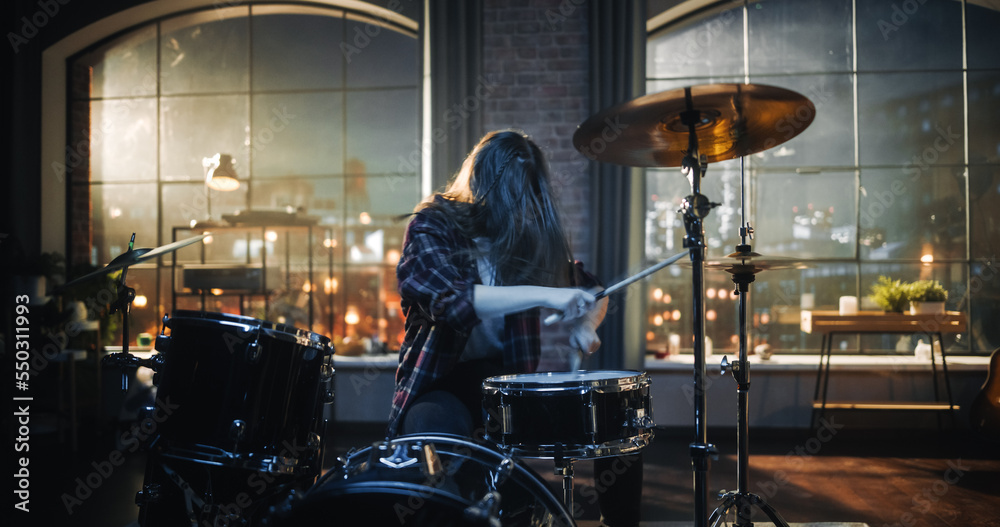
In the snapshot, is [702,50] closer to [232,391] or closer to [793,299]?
[793,299]

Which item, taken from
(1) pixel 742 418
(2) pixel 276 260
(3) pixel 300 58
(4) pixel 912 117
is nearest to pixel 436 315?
(1) pixel 742 418

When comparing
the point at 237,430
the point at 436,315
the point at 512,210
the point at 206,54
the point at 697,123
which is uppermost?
the point at 206,54

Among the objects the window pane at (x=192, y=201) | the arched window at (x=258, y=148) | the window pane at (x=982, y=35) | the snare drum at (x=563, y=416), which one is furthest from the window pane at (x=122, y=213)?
the window pane at (x=982, y=35)

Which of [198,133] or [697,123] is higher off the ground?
[198,133]

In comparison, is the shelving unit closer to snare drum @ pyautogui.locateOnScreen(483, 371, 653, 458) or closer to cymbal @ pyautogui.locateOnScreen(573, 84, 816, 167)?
cymbal @ pyautogui.locateOnScreen(573, 84, 816, 167)

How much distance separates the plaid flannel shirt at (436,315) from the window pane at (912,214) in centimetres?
379

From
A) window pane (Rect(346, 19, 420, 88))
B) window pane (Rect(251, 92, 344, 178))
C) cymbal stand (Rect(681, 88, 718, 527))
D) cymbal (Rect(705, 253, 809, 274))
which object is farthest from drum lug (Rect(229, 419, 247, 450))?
A: window pane (Rect(346, 19, 420, 88))

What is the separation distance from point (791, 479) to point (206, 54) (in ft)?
16.7

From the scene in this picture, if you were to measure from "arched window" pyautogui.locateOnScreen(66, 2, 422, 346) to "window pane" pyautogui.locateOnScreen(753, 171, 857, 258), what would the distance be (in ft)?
8.69

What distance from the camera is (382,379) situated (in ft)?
13.8

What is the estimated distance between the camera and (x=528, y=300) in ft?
4.83

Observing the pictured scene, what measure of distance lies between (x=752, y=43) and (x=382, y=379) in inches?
141

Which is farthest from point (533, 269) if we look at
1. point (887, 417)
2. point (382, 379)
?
point (887, 417)

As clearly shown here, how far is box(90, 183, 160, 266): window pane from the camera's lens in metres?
5.04
